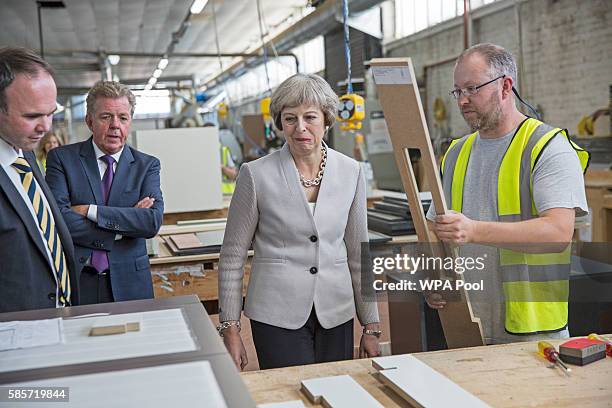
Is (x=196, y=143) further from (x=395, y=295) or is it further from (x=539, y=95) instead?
(x=539, y=95)

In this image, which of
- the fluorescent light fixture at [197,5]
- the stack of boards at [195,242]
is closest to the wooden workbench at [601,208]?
the stack of boards at [195,242]

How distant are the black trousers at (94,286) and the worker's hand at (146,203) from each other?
0.97 ft

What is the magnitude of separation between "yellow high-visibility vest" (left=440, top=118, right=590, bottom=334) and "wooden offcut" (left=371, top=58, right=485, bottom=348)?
0.13 metres

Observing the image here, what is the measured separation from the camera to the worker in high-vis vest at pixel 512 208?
62.4 inches

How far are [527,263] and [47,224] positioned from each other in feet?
4.20

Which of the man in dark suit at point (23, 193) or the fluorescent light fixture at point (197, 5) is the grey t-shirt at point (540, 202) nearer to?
the man in dark suit at point (23, 193)

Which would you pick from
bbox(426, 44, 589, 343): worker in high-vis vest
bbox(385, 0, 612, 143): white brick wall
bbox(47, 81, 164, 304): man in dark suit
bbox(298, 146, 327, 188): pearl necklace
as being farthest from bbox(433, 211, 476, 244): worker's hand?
bbox(385, 0, 612, 143): white brick wall

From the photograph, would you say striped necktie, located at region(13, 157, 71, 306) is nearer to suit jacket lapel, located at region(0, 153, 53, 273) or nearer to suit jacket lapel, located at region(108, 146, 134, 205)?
suit jacket lapel, located at region(0, 153, 53, 273)

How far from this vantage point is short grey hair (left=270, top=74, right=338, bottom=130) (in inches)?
73.9

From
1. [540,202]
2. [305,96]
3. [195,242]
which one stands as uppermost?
[305,96]

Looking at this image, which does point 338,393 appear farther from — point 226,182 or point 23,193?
point 226,182

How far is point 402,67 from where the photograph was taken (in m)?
1.33

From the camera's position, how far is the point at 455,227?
1.53 meters

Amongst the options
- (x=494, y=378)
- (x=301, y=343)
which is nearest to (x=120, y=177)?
(x=301, y=343)
